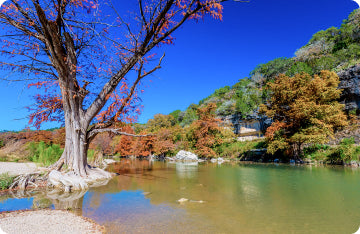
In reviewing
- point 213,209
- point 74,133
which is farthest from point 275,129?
point 74,133

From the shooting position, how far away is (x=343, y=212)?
3.41 metres

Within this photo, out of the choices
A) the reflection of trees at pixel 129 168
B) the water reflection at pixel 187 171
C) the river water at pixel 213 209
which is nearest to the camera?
the river water at pixel 213 209

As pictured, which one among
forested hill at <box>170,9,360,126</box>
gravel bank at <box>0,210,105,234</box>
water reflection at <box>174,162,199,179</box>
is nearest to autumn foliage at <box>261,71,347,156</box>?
water reflection at <box>174,162,199,179</box>

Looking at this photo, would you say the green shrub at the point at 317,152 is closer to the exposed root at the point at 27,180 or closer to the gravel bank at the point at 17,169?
the exposed root at the point at 27,180

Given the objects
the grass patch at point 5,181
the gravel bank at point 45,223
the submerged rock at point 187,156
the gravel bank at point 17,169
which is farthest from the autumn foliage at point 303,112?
the grass patch at point 5,181

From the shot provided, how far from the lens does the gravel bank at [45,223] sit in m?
2.34

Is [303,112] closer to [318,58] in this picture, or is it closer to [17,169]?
[17,169]

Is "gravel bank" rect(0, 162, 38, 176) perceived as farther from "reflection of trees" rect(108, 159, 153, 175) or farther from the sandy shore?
the sandy shore

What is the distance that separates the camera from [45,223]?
254 centimetres

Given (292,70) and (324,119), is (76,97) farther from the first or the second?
(292,70)

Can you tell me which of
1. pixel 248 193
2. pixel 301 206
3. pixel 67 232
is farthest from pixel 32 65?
pixel 301 206

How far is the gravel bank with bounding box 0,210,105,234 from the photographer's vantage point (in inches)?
92.0

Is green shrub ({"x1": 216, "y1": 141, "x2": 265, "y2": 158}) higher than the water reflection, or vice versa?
green shrub ({"x1": 216, "y1": 141, "x2": 265, "y2": 158})

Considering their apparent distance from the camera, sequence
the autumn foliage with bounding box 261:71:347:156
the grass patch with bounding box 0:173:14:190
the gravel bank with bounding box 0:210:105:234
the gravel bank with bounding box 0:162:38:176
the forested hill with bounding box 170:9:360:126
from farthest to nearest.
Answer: the forested hill with bounding box 170:9:360:126, the autumn foliage with bounding box 261:71:347:156, the gravel bank with bounding box 0:162:38:176, the grass patch with bounding box 0:173:14:190, the gravel bank with bounding box 0:210:105:234
